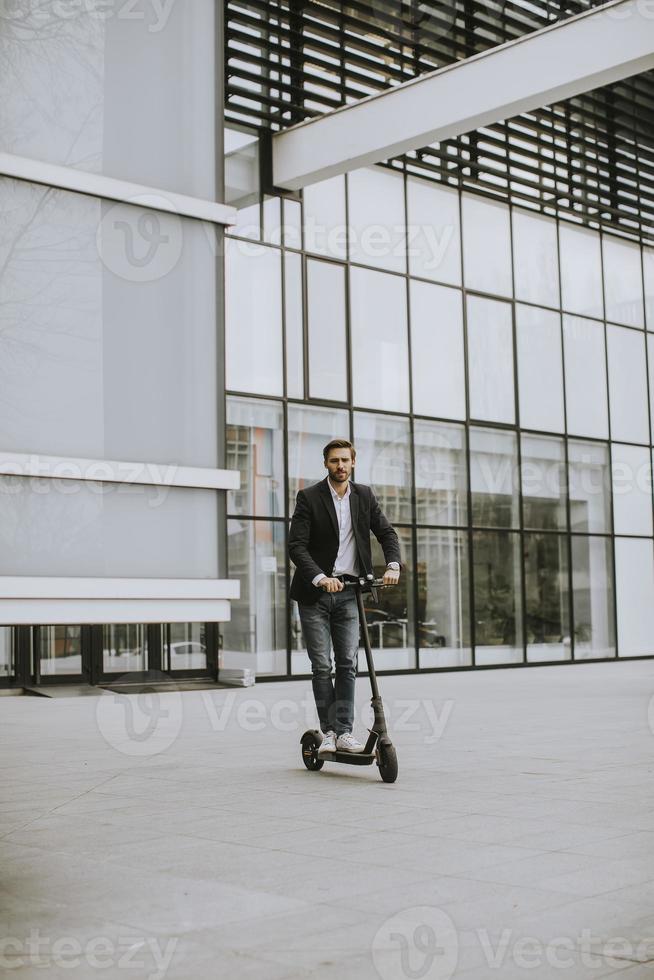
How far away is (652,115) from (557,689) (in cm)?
1204

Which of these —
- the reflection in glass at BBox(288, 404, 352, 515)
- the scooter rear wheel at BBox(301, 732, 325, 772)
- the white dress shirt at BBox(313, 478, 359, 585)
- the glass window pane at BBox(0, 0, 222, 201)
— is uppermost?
the reflection in glass at BBox(288, 404, 352, 515)

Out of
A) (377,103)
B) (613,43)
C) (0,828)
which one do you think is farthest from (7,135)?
(377,103)

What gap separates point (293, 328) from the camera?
723 inches

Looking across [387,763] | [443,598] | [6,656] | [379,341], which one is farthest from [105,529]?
A: [443,598]

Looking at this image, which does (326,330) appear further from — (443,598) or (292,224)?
(443,598)

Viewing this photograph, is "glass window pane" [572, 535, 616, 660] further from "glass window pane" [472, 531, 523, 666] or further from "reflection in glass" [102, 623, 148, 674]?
"reflection in glass" [102, 623, 148, 674]

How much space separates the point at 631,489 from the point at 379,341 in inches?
288

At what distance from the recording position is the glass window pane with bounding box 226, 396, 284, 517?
1758 cm

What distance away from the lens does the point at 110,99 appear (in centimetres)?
219

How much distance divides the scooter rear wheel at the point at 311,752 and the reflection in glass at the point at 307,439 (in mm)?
10980

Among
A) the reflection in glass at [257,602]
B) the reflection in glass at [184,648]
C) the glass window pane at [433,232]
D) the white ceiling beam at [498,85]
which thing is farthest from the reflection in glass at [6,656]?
the glass window pane at [433,232]

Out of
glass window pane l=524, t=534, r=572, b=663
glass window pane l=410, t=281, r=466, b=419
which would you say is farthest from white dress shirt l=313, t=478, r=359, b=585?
glass window pane l=524, t=534, r=572, b=663

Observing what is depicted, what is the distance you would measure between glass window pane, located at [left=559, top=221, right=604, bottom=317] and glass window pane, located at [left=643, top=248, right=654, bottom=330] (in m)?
1.63

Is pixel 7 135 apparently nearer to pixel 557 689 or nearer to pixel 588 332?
pixel 557 689
